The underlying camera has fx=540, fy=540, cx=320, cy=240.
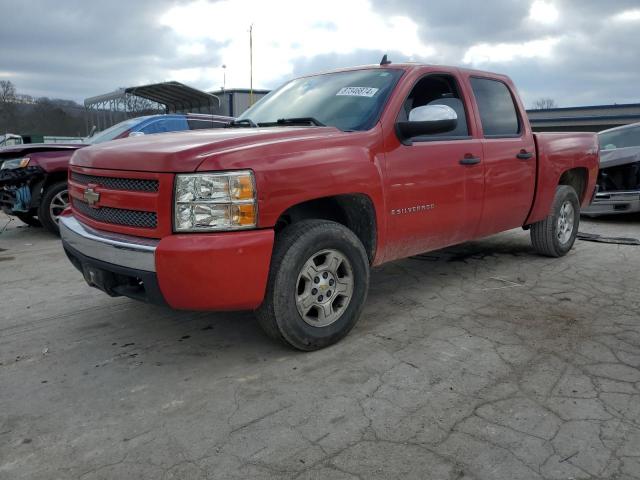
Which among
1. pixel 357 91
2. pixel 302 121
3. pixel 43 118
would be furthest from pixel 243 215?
pixel 43 118

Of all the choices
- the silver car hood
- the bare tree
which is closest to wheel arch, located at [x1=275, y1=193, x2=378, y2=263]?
the silver car hood

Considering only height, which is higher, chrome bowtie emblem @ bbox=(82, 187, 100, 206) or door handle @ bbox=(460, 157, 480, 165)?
door handle @ bbox=(460, 157, 480, 165)

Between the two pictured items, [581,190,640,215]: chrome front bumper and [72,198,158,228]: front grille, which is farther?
[581,190,640,215]: chrome front bumper

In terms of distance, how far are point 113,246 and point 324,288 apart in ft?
4.12

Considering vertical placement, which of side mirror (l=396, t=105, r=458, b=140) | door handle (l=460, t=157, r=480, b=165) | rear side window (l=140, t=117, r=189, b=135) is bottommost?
door handle (l=460, t=157, r=480, b=165)

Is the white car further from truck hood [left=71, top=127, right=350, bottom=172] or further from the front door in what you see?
truck hood [left=71, top=127, right=350, bottom=172]

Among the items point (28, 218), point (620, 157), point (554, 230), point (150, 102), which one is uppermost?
point (150, 102)

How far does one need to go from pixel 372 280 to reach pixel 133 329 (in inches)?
86.7

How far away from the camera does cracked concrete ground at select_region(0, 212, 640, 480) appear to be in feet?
7.47

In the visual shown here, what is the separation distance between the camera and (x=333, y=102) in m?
4.00

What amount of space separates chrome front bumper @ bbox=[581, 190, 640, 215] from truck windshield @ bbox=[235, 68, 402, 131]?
535 centimetres

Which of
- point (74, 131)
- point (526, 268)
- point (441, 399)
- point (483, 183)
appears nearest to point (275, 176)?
point (441, 399)

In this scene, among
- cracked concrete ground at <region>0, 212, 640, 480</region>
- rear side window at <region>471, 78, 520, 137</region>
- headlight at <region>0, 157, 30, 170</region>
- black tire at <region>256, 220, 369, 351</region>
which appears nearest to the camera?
cracked concrete ground at <region>0, 212, 640, 480</region>

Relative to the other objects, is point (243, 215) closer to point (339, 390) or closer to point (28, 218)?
point (339, 390)
